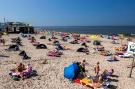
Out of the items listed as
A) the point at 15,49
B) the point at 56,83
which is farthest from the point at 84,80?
the point at 15,49

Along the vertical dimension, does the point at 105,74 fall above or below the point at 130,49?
below

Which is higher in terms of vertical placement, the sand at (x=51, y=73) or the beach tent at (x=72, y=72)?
the beach tent at (x=72, y=72)

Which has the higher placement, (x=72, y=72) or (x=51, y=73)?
(x=72, y=72)

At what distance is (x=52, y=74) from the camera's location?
22.8 metres

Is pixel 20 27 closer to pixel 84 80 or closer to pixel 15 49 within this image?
pixel 15 49

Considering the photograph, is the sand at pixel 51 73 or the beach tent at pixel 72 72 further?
the beach tent at pixel 72 72

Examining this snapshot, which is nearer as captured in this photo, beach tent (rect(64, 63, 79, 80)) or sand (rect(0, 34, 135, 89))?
sand (rect(0, 34, 135, 89))

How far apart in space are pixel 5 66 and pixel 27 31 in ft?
141

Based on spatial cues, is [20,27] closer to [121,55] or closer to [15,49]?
[15,49]

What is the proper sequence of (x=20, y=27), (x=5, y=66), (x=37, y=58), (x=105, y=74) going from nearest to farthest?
(x=105, y=74)
(x=5, y=66)
(x=37, y=58)
(x=20, y=27)

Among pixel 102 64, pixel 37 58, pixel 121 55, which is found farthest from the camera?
pixel 121 55

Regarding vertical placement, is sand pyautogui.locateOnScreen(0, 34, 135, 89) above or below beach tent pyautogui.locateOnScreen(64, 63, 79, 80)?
below

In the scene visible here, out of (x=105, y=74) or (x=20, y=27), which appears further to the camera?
(x=20, y=27)

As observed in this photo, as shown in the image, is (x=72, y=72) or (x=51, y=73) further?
(x=51, y=73)
